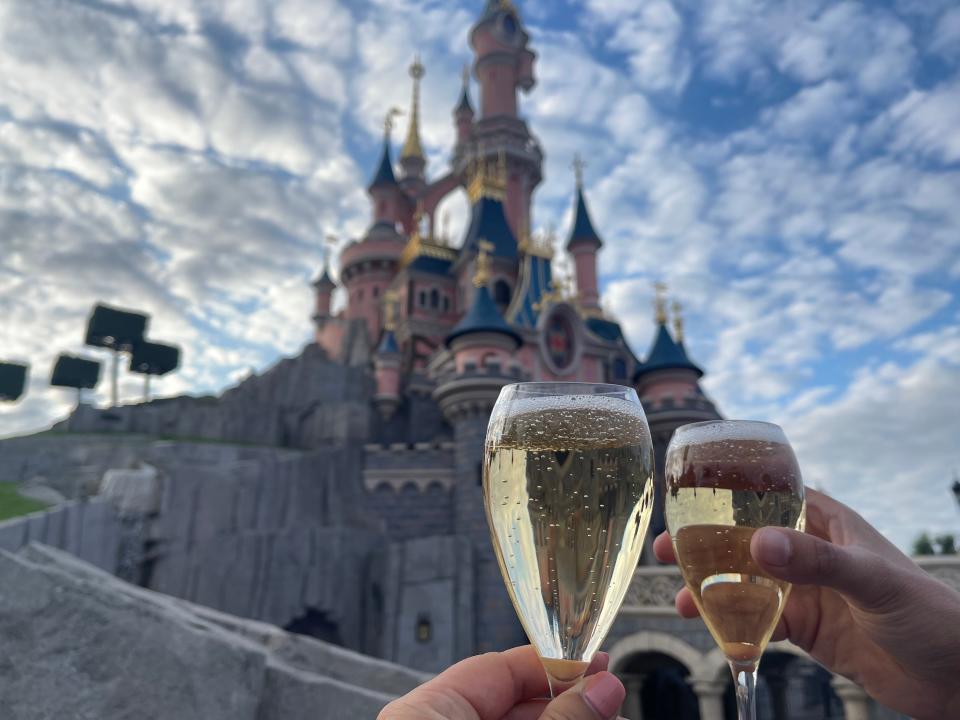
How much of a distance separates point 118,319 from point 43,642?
31520 mm

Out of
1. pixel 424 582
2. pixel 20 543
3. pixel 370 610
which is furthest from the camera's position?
pixel 370 610

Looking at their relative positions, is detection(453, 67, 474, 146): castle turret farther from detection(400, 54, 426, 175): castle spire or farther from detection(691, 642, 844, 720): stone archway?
detection(691, 642, 844, 720): stone archway

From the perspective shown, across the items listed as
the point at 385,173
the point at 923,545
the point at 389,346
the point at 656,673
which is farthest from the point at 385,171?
the point at 923,545

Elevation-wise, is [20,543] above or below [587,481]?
below

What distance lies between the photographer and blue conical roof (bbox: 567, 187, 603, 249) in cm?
2803

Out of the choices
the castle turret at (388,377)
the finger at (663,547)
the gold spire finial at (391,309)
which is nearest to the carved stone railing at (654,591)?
the finger at (663,547)

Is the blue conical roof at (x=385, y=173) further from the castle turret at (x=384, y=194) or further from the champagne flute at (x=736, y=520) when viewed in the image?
the champagne flute at (x=736, y=520)

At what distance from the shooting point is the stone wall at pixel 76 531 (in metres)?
10.6

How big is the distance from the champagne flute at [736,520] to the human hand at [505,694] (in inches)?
15.1

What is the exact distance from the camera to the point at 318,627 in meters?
17.3

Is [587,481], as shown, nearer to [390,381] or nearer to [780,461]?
[780,461]

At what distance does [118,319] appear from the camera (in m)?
30.2

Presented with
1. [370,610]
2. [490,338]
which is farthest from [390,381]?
[370,610]

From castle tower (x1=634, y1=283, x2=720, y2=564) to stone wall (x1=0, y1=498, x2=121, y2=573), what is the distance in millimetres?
15226
